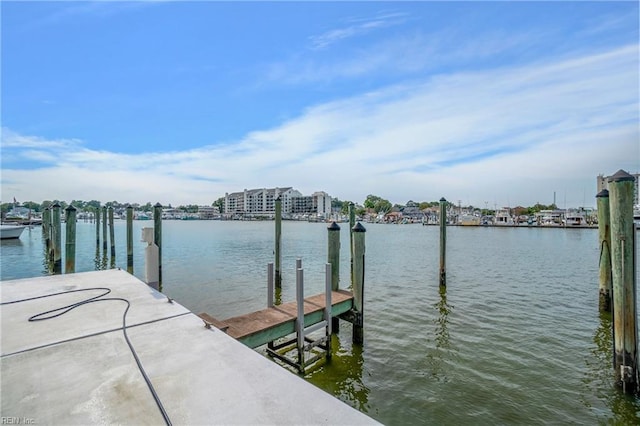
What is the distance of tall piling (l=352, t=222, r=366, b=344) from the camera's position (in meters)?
6.26

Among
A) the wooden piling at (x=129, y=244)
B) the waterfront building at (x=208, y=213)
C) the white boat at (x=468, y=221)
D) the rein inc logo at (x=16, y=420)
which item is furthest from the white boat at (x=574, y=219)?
the waterfront building at (x=208, y=213)

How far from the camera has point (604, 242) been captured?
286 inches

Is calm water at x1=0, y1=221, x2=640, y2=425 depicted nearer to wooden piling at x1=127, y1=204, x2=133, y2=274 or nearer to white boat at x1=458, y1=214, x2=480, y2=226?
wooden piling at x1=127, y1=204, x2=133, y2=274

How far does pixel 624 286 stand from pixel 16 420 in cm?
667

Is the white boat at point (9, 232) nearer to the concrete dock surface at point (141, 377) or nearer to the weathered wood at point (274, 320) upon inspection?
the concrete dock surface at point (141, 377)

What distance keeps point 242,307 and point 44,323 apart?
5908 mm

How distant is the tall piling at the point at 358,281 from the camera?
6.26 meters

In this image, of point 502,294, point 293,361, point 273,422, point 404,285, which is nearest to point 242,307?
point 293,361

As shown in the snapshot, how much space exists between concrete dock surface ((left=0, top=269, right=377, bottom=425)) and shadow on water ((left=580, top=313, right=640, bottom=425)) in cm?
466

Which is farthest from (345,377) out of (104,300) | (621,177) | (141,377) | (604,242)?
(604,242)

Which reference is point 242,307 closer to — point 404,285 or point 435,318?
point 435,318

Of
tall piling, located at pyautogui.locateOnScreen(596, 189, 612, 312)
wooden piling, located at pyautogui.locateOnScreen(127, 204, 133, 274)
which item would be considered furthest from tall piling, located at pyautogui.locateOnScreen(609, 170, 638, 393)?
wooden piling, located at pyautogui.locateOnScreen(127, 204, 133, 274)

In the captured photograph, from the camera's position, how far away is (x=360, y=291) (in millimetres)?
6301

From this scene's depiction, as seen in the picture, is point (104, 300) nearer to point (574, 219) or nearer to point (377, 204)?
point (574, 219)
